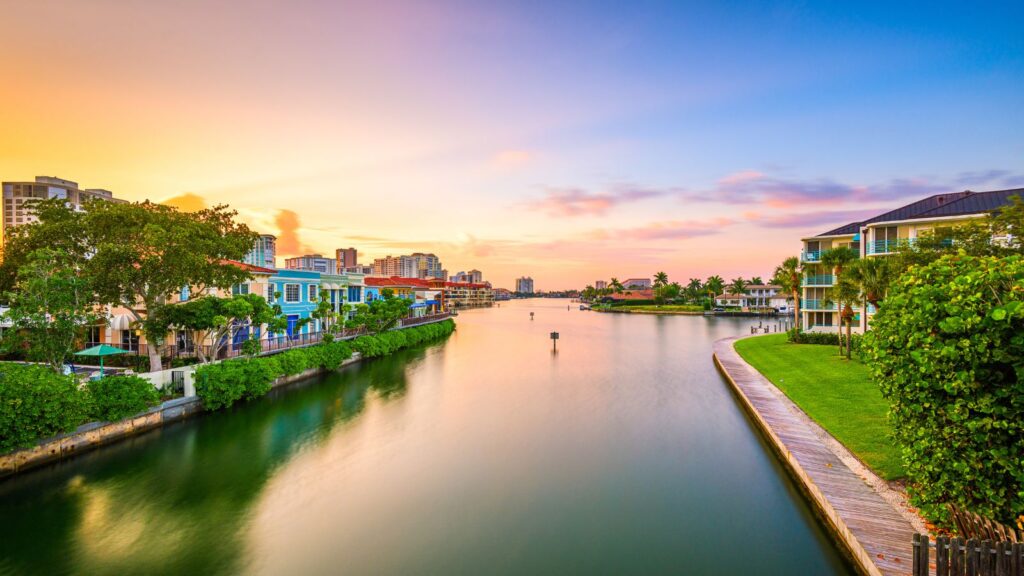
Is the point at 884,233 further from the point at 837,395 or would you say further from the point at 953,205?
the point at 837,395

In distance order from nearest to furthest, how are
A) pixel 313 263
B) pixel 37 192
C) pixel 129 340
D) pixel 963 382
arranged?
pixel 963 382
pixel 129 340
pixel 37 192
pixel 313 263

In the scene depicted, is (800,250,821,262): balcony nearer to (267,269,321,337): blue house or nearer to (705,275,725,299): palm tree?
(267,269,321,337): blue house

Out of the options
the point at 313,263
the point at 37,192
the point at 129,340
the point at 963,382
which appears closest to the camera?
the point at 963,382

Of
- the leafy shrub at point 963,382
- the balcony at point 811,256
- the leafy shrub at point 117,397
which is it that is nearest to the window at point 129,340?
the leafy shrub at point 117,397

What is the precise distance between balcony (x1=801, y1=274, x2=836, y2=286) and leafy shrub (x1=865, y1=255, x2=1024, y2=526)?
3999 centimetres

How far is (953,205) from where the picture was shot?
2916 centimetres

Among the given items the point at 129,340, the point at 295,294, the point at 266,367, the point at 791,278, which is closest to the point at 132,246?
the point at 266,367

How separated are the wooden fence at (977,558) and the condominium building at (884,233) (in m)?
18.0

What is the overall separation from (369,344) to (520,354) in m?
13.8

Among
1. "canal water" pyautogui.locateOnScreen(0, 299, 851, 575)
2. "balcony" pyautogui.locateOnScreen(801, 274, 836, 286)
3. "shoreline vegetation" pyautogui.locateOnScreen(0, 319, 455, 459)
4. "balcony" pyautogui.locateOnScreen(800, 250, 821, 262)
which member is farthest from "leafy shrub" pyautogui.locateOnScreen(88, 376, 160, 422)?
"balcony" pyautogui.locateOnScreen(800, 250, 821, 262)

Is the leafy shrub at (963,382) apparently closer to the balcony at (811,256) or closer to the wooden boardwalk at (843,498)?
the wooden boardwalk at (843,498)

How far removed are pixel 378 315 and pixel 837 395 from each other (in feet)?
107

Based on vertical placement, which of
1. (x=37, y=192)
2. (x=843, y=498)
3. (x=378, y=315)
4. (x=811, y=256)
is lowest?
(x=843, y=498)

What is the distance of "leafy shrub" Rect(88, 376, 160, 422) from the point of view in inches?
595
